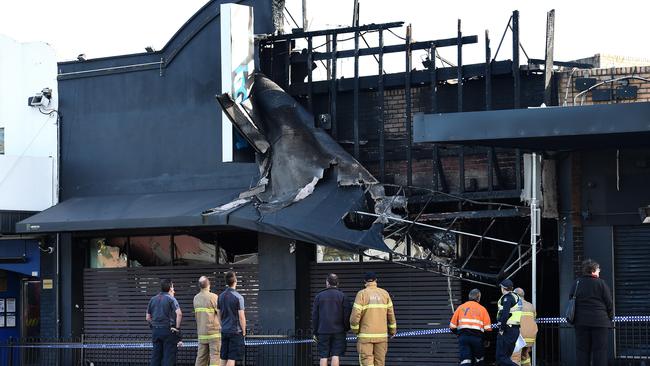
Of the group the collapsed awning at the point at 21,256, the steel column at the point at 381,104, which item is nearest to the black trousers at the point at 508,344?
the steel column at the point at 381,104

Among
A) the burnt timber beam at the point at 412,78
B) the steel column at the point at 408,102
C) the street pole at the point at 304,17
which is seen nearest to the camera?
the burnt timber beam at the point at 412,78

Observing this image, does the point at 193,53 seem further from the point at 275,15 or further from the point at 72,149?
the point at 72,149

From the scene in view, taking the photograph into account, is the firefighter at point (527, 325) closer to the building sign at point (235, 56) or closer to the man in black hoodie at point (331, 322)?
the man in black hoodie at point (331, 322)

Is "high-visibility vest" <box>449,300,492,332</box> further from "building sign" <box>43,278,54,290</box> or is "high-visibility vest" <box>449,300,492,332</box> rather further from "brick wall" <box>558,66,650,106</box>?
"building sign" <box>43,278,54,290</box>

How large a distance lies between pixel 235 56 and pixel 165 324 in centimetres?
460

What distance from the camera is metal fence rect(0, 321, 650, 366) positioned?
1766cm

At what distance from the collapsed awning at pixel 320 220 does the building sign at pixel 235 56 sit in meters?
1.21

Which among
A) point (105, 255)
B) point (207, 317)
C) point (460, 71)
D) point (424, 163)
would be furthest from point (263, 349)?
point (460, 71)

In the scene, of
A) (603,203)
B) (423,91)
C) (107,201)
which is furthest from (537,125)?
(107,201)

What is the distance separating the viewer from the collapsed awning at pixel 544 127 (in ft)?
50.7

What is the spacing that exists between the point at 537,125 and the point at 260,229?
545 cm

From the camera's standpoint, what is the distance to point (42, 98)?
76.2ft

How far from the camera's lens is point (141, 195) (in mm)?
22078

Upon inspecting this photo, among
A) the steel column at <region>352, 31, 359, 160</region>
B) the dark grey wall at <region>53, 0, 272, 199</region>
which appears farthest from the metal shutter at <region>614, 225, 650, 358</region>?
the dark grey wall at <region>53, 0, 272, 199</region>
